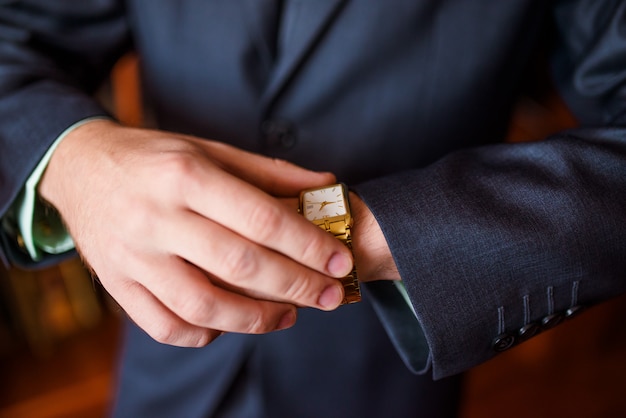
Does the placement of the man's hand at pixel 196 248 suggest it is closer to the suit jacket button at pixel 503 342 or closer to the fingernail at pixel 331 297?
the fingernail at pixel 331 297

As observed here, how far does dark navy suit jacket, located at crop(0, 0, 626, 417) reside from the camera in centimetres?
51

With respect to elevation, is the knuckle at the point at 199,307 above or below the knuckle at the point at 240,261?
below

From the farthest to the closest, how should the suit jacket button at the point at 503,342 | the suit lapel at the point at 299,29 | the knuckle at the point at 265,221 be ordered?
1. the suit lapel at the point at 299,29
2. the suit jacket button at the point at 503,342
3. the knuckle at the point at 265,221

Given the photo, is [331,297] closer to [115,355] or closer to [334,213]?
[334,213]

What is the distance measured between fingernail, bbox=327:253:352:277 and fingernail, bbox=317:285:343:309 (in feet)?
0.05

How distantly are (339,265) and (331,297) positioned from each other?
0.03 m

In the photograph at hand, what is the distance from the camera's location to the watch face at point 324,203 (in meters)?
0.49

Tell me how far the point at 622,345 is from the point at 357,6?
1.80 m

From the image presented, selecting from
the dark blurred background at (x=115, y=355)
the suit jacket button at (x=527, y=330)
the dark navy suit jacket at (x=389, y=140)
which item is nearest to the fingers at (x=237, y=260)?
the dark navy suit jacket at (x=389, y=140)

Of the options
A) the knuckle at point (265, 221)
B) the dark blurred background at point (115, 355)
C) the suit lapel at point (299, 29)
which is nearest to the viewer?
the knuckle at point (265, 221)

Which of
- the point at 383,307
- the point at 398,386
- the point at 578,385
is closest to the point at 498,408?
the point at 578,385

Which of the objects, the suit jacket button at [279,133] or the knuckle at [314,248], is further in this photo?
the suit jacket button at [279,133]

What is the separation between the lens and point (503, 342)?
541 mm

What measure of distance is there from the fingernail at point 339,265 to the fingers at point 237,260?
0.7 inches
